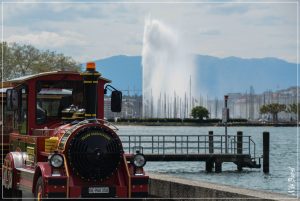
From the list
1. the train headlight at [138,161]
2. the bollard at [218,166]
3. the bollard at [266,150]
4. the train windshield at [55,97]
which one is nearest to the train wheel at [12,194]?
the train windshield at [55,97]

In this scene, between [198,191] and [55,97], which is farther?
[55,97]

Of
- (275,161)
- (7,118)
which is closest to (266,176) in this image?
(275,161)

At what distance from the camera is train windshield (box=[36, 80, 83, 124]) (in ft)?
53.2

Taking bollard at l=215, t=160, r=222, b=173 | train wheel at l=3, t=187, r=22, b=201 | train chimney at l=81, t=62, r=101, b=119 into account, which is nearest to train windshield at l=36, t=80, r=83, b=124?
train chimney at l=81, t=62, r=101, b=119

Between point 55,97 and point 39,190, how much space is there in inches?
107

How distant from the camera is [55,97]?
53.3ft

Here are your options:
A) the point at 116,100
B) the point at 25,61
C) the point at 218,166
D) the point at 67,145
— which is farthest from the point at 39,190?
the point at 25,61

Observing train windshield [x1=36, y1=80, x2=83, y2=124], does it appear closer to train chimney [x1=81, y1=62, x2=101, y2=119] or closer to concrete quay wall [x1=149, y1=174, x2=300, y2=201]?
train chimney [x1=81, y1=62, x2=101, y2=119]

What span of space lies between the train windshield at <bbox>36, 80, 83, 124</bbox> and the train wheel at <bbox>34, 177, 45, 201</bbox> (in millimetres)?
2208

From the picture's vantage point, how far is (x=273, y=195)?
12.6 meters

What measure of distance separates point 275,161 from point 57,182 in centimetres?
5496

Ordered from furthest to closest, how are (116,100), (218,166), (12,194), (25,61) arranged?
(25,61)
(218,166)
(12,194)
(116,100)

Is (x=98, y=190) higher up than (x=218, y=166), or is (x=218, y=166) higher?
(x=98, y=190)

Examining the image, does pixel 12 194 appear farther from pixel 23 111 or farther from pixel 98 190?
pixel 98 190
